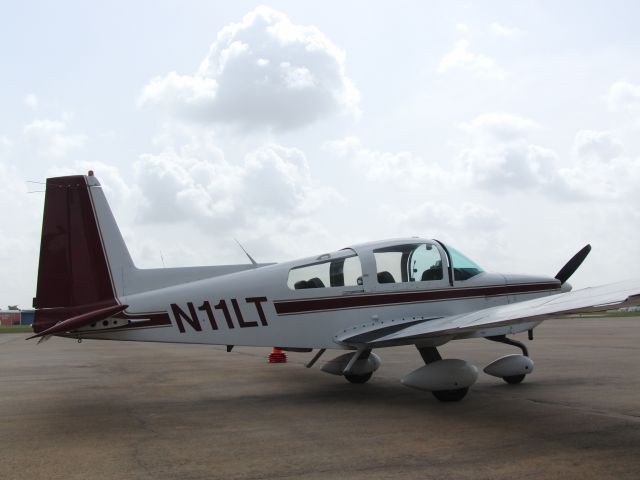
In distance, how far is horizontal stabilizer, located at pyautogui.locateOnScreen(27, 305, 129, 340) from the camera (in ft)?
25.7

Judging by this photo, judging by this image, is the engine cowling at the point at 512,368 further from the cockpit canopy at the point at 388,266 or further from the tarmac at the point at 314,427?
the cockpit canopy at the point at 388,266

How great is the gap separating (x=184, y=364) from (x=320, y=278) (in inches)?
283

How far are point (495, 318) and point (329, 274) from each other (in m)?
2.56

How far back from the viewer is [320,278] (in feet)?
29.8

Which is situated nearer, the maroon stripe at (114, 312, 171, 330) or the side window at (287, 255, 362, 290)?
the maroon stripe at (114, 312, 171, 330)

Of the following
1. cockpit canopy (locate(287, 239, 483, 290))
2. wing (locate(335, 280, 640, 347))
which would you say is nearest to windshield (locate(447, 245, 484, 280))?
cockpit canopy (locate(287, 239, 483, 290))

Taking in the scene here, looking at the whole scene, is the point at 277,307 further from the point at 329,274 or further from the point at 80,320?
the point at 80,320

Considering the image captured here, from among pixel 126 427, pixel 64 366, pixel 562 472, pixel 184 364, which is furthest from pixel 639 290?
pixel 64 366

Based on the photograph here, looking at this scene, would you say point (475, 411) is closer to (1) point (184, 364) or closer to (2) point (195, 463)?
(2) point (195, 463)

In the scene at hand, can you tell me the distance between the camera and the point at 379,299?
9078 millimetres

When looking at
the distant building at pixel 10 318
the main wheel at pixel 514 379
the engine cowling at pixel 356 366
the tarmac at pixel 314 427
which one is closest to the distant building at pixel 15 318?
the distant building at pixel 10 318

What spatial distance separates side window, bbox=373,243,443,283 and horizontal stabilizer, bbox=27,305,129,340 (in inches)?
142

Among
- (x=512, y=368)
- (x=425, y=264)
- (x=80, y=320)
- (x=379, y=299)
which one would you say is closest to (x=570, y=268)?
(x=512, y=368)

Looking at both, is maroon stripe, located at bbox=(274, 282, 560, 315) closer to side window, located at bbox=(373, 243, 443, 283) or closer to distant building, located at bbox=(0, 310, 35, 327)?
side window, located at bbox=(373, 243, 443, 283)
